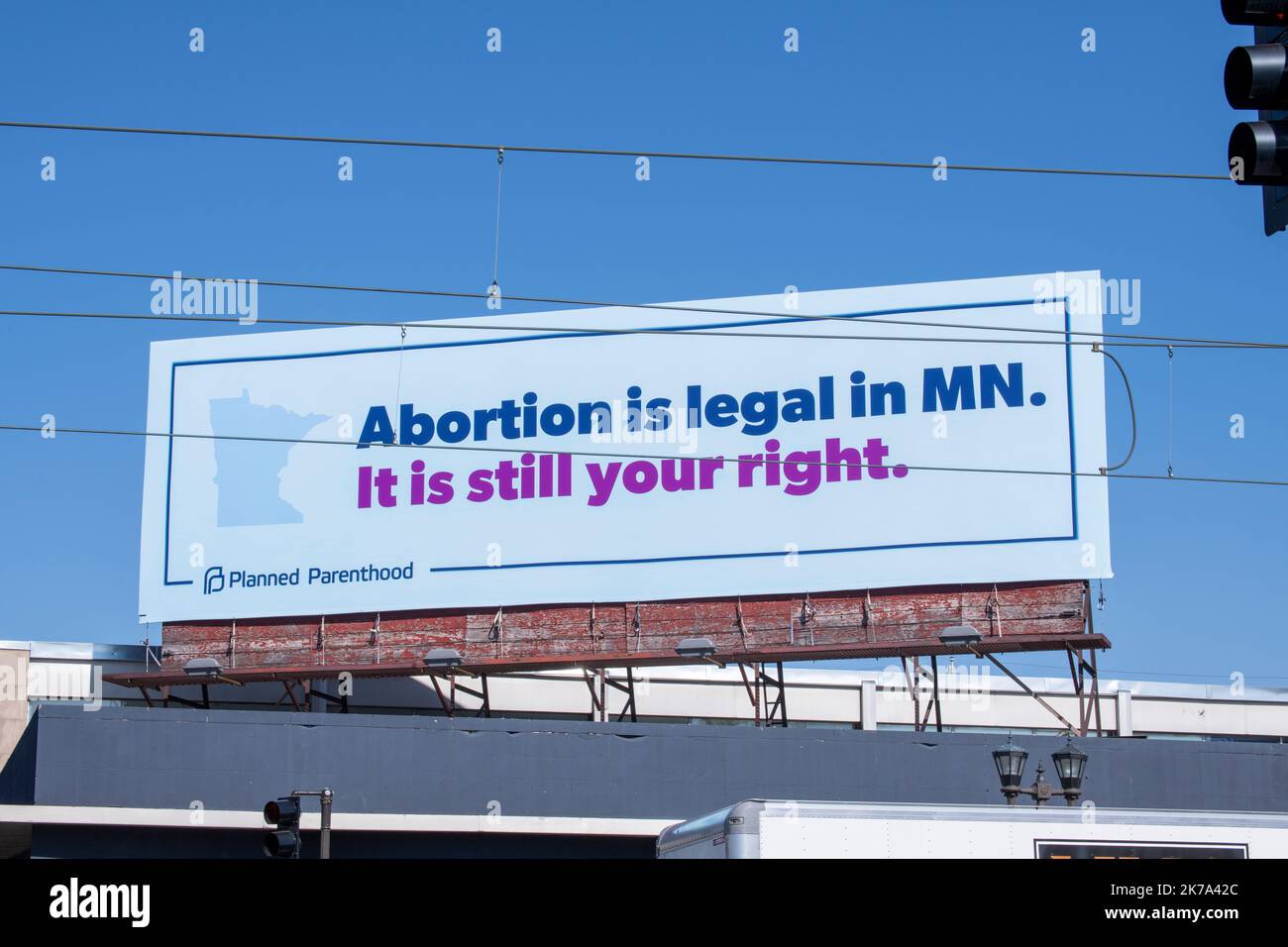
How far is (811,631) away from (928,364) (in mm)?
4846

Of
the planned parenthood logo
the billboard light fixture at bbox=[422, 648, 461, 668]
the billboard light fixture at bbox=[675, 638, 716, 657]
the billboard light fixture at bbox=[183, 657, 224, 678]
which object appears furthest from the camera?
the planned parenthood logo

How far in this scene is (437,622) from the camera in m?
26.6

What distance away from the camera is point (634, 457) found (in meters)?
24.9

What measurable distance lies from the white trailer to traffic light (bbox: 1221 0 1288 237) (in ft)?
19.5

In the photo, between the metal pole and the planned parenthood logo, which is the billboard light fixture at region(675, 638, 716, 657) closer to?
the metal pole

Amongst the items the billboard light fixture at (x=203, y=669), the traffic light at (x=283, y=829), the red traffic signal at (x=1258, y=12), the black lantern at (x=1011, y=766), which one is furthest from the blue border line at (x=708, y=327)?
the red traffic signal at (x=1258, y=12)

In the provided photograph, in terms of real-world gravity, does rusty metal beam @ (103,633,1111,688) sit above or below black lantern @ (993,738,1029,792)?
above

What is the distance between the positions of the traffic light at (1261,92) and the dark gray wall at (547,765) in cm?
1673

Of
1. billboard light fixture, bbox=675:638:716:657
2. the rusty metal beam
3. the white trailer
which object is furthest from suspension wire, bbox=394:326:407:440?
the white trailer

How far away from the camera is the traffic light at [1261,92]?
678 cm

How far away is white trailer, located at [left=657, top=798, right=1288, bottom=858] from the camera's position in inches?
453

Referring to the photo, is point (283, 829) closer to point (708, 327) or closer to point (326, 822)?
point (326, 822)

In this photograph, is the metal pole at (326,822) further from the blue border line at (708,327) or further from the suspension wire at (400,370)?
the suspension wire at (400,370)
